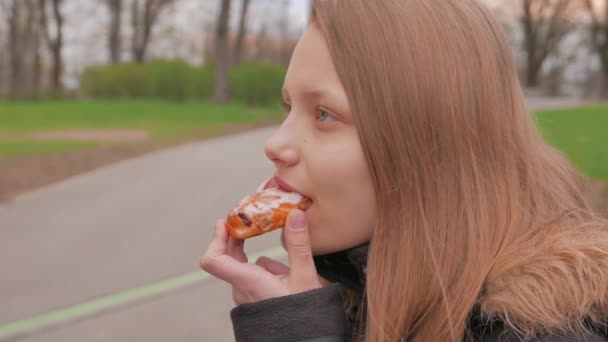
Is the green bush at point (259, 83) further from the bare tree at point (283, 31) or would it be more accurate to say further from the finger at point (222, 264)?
the bare tree at point (283, 31)

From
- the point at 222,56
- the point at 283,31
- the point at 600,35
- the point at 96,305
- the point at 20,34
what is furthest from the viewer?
the point at 283,31

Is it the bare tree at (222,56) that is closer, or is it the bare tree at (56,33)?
the bare tree at (222,56)

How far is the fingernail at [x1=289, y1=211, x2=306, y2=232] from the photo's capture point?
1.50 metres

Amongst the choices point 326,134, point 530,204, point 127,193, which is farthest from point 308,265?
point 127,193

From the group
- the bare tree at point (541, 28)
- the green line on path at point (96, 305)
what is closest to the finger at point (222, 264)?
the green line on path at point (96, 305)

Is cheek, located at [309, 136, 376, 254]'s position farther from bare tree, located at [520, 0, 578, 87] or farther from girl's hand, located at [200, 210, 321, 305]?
bare tree, located at [520, 0, 578, 87]

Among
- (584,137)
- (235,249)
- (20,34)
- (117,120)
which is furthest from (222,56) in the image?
(20,34)

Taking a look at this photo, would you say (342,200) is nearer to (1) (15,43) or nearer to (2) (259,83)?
(2) (259,83)

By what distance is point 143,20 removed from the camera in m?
41.9

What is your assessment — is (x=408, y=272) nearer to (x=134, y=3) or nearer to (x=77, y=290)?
(x=77, y=290)

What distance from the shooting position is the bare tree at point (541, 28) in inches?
1647

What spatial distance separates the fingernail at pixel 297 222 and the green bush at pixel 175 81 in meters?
20.3

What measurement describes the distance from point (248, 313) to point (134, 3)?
42.2 metres

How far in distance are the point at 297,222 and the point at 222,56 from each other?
2226 centimetres
